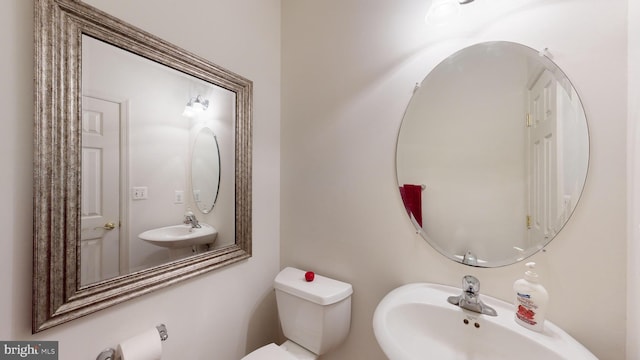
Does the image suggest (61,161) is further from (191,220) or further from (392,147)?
(392,147)

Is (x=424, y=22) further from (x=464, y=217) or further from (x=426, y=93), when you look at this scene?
(x=464, y=217)

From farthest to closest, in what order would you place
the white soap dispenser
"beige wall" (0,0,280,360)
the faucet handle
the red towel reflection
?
the red towel reflection, the faucet handle, the white soap dispenser, "beige wall" (0,0,280,360)

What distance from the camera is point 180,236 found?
1017 millimetres

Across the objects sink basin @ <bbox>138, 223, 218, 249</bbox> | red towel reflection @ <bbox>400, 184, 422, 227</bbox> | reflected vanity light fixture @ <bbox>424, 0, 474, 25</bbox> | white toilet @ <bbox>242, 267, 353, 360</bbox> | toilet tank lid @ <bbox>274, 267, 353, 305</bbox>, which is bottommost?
white toilet @ <bbox>242, 267, 353, 360</bbox>

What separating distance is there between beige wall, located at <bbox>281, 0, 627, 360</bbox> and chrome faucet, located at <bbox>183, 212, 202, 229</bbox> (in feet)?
1.70

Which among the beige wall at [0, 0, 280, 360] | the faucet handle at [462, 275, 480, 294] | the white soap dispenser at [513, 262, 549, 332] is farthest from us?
the faucet handle at [462, 275, 480, 294]

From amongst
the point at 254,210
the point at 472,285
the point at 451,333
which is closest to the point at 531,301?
the point at 472,285

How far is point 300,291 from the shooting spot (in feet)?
3.67

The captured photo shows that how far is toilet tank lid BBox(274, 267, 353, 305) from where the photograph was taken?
3.51 feet

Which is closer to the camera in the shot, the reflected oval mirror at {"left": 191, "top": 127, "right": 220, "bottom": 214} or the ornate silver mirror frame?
the ornate silver mirror frame

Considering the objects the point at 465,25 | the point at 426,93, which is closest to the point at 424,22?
the point at 465,25

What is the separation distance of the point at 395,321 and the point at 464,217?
0.48 m

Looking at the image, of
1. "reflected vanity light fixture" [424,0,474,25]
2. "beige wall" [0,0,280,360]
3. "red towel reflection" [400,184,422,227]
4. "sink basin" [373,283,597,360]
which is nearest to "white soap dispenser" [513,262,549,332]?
"sink basin" [373,283,597,360]

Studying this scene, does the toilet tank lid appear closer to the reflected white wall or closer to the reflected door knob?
the reflected door knob
